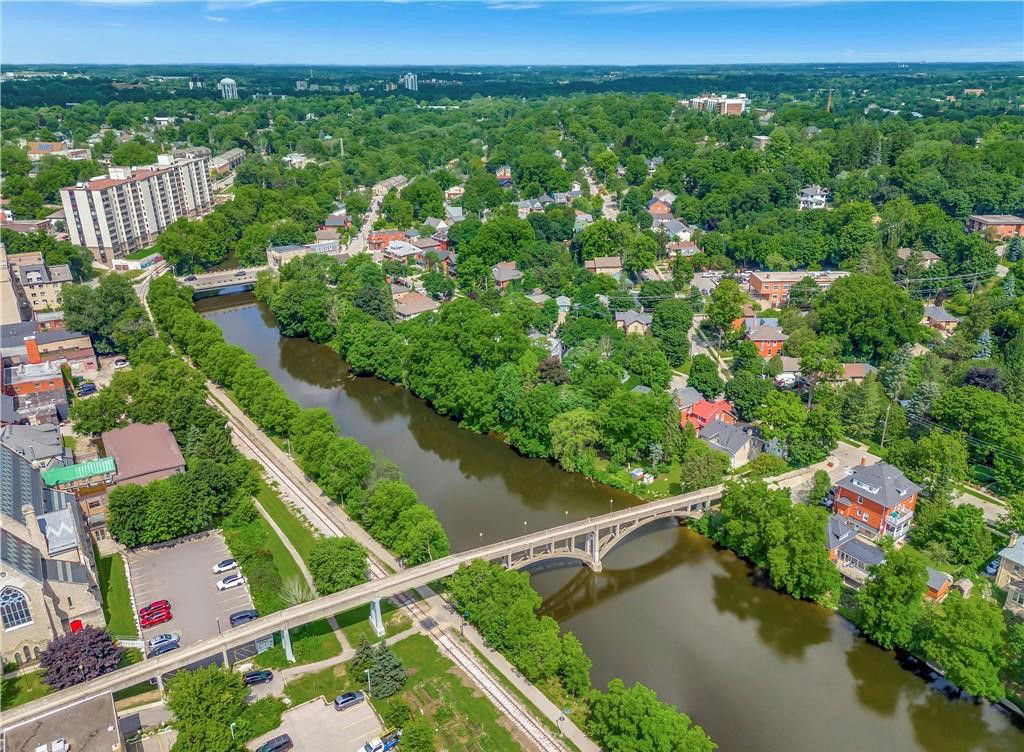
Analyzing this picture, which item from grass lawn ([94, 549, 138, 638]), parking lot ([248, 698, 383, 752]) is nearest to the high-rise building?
grass lawn ([94, 549, 138, 638])

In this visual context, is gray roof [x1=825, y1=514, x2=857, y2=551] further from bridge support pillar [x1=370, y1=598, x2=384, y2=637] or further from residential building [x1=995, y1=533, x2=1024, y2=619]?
bridge support pillar [x1=370, y1=598, x2=384, y2=637]

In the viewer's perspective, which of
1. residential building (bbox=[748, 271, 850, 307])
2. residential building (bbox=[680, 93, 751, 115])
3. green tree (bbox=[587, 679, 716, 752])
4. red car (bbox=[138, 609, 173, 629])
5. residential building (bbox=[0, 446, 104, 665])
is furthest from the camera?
residential building (bbox=[680, 93, 751, 115])

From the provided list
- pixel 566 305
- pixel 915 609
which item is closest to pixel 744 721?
pixel 915 609

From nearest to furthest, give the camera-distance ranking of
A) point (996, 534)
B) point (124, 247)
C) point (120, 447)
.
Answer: point (996, 534) < point (120, 447) < point (124, 247)

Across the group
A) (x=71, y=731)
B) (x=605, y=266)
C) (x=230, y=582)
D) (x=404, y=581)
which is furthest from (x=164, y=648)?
(x=605, y=266)

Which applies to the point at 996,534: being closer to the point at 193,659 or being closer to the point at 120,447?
the point at 193,659

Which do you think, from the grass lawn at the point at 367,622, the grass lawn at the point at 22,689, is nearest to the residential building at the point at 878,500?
the grass lawn at the point at 367,622

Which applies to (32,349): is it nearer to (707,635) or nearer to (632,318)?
(632,318)
